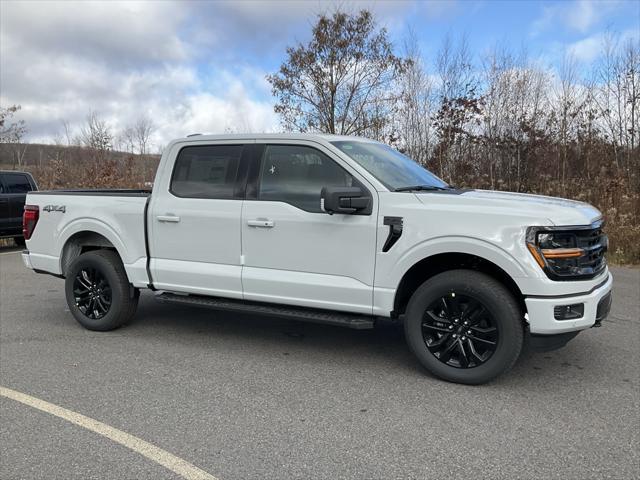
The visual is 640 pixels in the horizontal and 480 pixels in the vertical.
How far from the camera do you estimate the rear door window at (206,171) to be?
5000 millimetres

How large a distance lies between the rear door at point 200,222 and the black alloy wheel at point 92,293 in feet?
2.43

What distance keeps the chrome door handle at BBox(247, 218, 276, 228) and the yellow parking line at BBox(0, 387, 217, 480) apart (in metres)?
1.97

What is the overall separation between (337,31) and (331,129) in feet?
9.58

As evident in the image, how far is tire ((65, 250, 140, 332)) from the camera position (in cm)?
553

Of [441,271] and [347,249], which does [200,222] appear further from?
[441,271]

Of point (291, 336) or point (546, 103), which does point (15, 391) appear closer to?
point (291, 336)

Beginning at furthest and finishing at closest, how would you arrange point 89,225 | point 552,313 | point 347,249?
point 89,225, point 347,249, point 552,313

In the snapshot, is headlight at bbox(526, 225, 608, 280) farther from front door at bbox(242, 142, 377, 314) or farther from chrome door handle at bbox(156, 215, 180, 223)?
chrome door handle at bbox(156, 215, 180, 223)

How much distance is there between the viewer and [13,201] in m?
12.5

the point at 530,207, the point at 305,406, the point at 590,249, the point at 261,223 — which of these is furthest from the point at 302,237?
the point at 590,249

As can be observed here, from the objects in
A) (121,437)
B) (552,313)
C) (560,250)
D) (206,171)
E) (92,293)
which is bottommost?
(121,437)

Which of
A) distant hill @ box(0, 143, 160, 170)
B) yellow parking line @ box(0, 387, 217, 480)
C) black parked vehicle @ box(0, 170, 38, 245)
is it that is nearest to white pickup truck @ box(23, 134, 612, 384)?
yellow parking line @ box(0, 387, 217, 480)

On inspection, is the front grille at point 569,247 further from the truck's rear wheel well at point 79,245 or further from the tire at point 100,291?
the truck's rear wheel well at point 79,245

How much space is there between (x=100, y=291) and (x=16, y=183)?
8.88 m
